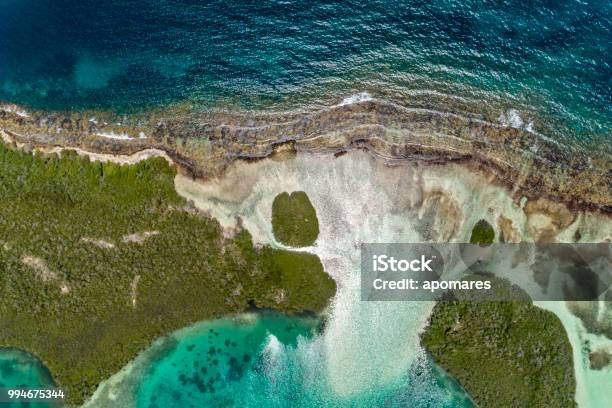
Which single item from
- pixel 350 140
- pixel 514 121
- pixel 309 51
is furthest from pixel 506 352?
pixel 309 51

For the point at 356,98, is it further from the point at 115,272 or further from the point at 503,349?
the point at 115,272

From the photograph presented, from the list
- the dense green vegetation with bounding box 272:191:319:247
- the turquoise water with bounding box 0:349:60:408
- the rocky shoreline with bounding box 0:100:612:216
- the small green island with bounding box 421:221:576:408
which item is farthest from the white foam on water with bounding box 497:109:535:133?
the turquoise water with bounding box 0:349:60:408

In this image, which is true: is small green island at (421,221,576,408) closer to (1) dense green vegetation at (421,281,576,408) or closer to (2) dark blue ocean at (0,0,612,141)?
(1) dense green vegetation at (421,281,576,408)

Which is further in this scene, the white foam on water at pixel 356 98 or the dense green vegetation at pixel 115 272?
the white foam on water at pixel 356 98

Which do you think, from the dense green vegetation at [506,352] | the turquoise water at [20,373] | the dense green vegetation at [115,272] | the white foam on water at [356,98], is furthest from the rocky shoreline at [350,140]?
the turquoise water at [20,373]

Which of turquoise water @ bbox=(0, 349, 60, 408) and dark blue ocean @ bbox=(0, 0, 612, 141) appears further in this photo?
dark blue ocean @ bbox=(0, 0, 612, 141)

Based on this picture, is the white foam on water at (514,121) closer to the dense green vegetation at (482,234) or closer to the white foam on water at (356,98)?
the dense green vegetation at (482,234)

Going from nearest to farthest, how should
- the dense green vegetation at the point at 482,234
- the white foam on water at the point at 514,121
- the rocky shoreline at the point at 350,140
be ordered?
the dense green vegetation at the point at 482,234, the rocky shoreline at the point at 350,140, the white foam on water at the point at 514,121
